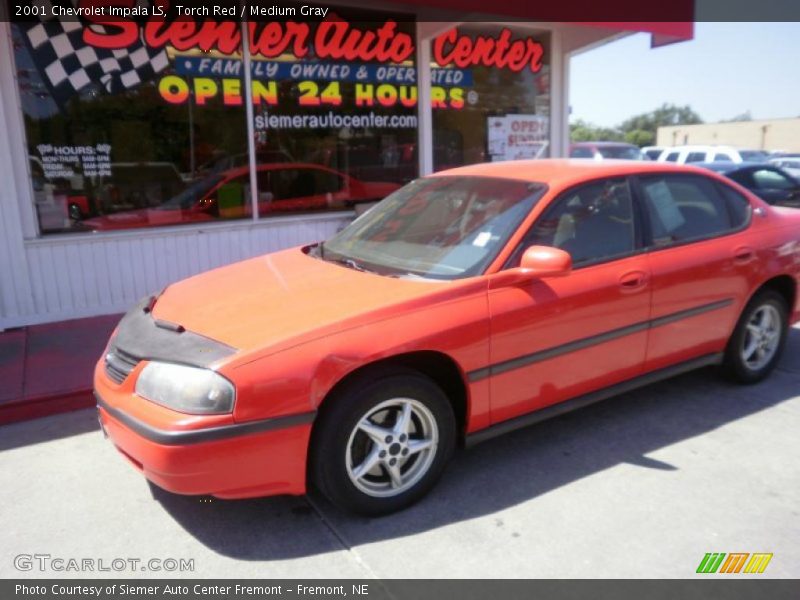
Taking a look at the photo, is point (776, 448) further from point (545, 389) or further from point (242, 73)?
point (242, 73)

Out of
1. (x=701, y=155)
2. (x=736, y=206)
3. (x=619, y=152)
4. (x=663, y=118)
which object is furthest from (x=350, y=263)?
(x=663, y=118)

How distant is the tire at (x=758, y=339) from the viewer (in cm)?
442

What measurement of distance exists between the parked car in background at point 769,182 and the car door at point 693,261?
9631 mm

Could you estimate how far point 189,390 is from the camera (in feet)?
8.79

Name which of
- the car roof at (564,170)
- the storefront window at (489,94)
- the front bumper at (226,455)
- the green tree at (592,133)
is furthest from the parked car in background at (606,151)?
the green tree at (592,133)

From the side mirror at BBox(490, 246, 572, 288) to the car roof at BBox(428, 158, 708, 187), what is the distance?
0.60 meters

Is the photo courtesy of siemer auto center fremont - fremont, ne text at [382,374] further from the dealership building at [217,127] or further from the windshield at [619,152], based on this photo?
the windshield at [619,152]

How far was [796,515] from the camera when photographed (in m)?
3.05

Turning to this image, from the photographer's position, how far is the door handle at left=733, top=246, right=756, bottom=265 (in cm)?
420

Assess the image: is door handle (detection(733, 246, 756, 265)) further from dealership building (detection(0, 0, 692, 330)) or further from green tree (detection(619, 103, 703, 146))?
green tree (detection(619, 103, 703, 146))

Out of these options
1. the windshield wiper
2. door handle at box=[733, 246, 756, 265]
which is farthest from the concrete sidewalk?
door handle at box=[733, 246, 756, 265]

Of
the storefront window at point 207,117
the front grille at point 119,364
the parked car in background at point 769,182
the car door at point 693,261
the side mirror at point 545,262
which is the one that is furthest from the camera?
the parked car in background at point 769,182

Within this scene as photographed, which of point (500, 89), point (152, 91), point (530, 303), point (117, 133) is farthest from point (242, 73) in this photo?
point (530, 303)

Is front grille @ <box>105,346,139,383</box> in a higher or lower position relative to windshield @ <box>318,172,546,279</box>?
lower
